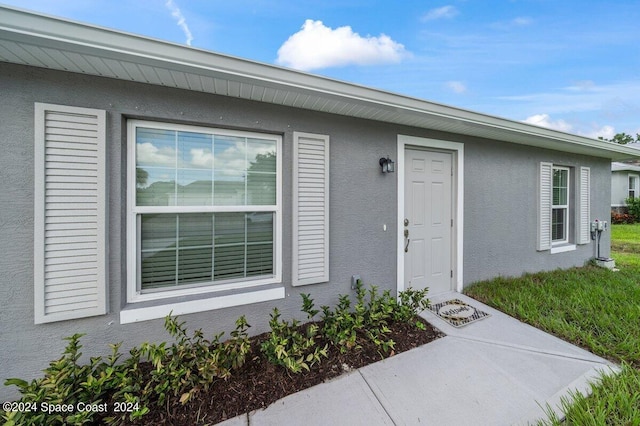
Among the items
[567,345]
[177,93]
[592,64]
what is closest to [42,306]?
[177,93]

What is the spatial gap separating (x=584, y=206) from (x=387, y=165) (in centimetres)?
516

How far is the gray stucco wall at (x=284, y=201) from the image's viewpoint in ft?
6.07

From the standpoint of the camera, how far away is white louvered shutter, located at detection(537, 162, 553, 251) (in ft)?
14.7

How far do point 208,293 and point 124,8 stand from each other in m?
3.22

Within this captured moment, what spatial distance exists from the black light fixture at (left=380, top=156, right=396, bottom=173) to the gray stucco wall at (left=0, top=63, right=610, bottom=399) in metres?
0.09

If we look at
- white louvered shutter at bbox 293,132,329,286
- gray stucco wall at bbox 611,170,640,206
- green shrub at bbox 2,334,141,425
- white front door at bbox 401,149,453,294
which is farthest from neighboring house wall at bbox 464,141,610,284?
gray stucco wall at bbox 611,170,640,206

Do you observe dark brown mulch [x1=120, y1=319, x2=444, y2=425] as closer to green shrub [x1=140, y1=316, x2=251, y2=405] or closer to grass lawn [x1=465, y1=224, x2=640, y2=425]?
green shrub [x1=140, y1=316, x2=251, y2=405]

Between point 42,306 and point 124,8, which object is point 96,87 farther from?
point 42,306

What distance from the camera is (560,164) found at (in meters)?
4.80

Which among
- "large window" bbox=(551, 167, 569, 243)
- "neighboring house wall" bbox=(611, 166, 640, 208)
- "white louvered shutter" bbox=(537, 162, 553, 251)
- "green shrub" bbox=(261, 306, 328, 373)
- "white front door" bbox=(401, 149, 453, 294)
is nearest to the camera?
"green shrub" bbox=(261, 306, 328, 373)

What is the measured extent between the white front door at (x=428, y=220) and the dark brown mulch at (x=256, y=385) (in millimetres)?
1169

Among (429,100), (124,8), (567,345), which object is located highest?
Answer: (124,8)

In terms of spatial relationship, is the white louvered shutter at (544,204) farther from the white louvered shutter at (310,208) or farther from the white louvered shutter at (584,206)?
the white louvered shutter at (310,208)

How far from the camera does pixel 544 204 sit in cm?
455
